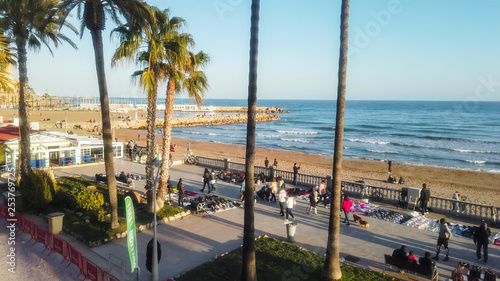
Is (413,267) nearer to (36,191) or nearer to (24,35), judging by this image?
(36,191)

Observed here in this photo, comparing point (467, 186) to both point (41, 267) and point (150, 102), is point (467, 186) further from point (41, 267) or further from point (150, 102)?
point (41, 267)

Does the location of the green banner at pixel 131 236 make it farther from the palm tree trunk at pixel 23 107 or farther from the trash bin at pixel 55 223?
the palm tree trunk at pixel 23 107

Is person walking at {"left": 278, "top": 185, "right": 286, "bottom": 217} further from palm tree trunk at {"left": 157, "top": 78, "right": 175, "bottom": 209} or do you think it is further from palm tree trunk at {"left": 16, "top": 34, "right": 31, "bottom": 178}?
palm tree trunk at {"left": 16, "top": 34, "right": 31, "bottom": 178}

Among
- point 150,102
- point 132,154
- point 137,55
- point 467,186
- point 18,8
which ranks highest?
point 18,8

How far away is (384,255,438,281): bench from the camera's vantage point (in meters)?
9.88

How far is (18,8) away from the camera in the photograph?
53.3 ft

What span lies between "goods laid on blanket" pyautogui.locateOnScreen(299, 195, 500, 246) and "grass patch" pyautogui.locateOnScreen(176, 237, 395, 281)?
240 inches

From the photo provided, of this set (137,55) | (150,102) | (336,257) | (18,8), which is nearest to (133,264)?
(336,257)

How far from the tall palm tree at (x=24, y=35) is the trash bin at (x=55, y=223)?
5278 millimetres

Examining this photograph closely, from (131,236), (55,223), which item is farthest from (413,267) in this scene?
(55,223)

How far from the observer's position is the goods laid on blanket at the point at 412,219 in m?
14.2

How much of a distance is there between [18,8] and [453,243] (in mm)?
21402

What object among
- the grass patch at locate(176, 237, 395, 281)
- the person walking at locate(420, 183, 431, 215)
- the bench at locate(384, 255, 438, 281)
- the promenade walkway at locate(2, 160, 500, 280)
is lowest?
the promenade walkway at locate(2, 160, 500, 280)

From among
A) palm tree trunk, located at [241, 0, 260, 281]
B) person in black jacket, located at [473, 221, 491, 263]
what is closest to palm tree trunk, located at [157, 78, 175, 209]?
palm tree trunk, located at [241, 0, 260, 281]
